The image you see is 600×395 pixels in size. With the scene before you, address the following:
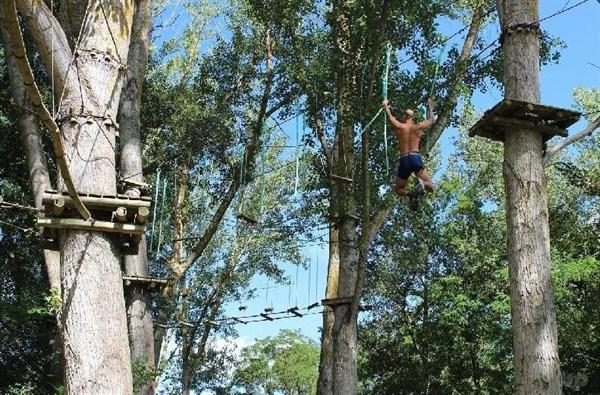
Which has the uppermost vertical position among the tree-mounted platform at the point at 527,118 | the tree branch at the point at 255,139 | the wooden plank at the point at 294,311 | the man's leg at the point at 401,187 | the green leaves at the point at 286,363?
the tree branch at the point at 255,139

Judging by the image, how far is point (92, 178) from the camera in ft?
17.1

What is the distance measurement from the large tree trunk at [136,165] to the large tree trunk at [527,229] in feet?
14.2

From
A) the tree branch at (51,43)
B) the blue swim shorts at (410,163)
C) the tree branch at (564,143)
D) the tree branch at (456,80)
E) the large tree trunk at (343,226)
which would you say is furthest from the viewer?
the tree branch at (456,80)

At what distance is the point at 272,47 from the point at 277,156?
688 centimetres

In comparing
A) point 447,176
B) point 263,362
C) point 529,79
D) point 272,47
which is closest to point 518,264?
point 529,79

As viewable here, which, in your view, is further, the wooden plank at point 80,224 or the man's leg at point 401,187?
the man's leg at point 401,187

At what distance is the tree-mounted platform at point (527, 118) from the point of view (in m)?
5.43

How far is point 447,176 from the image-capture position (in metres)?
18.3

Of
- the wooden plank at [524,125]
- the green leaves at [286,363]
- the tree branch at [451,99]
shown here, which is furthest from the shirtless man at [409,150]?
the green leaves at [286,363]

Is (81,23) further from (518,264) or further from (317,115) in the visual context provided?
(317,115)

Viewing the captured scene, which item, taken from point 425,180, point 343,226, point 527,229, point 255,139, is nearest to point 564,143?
point 527,229

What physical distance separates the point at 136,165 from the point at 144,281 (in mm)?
1480

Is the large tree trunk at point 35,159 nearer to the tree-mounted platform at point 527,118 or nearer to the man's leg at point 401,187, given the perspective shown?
the man's leg at point 401,187

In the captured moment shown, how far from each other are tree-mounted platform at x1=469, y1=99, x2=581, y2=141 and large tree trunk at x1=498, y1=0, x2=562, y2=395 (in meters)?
0.08
